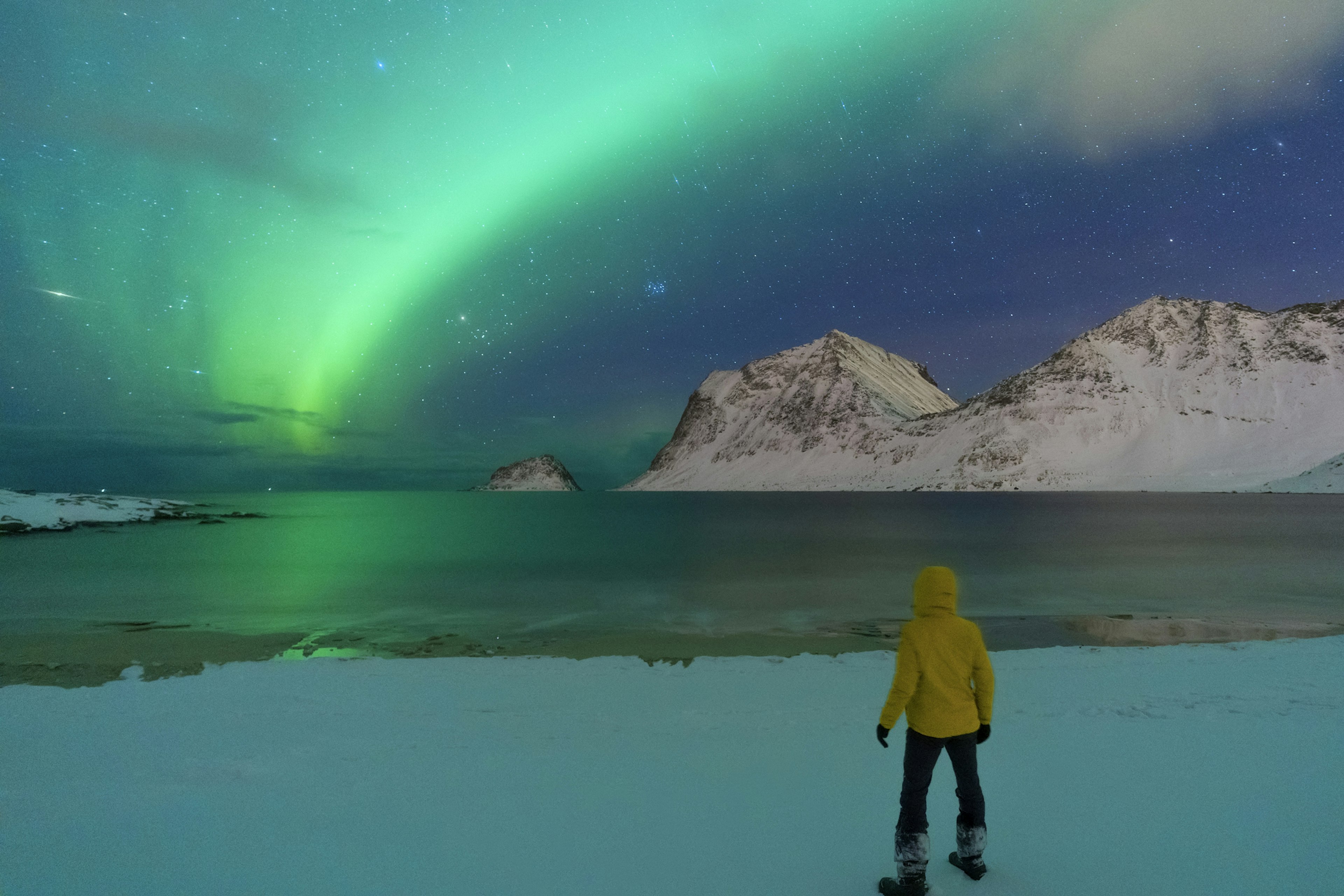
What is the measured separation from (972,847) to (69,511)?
91.3 metres

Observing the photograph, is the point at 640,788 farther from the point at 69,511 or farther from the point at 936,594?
the point at 69,511

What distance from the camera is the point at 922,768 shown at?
4770 millimetres

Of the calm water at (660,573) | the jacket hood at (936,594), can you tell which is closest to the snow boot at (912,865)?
the jacket hood at (936,594)

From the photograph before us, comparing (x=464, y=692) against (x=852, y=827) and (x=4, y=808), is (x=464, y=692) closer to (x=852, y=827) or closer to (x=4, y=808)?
(x=4, y=808)

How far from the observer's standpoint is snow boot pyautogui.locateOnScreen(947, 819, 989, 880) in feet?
16.3

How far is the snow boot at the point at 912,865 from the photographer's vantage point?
478cm

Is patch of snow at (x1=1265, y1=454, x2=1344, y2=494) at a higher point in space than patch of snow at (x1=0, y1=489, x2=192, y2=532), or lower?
higher

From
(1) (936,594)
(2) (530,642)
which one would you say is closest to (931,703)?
(1) (936,594)

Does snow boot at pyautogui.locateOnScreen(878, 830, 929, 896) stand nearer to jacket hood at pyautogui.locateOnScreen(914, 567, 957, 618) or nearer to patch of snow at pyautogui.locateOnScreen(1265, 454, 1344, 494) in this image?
jacket hood at pyautogui.locateOnScreen(914, 567, 957, 618)

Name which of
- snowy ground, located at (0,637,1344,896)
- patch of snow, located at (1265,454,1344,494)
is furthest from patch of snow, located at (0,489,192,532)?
patch of snow, located at (1265,454,1344,494)

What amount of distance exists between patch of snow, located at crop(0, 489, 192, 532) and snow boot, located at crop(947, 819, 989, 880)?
79.1 meters

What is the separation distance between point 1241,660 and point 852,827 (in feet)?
31.5

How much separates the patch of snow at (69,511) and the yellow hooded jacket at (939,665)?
79.1 metres

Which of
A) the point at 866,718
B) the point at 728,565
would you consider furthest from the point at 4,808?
the point at 728,565
